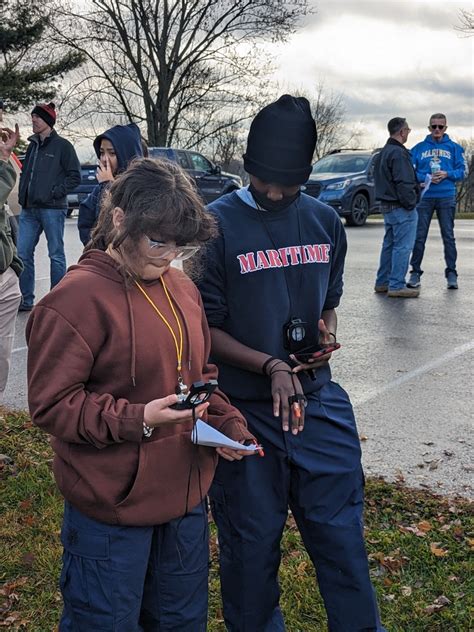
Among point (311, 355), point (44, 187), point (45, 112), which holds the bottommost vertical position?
point (311, 355)

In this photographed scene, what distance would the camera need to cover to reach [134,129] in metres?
4.59

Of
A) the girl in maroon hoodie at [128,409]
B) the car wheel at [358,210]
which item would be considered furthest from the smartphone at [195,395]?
the car wheel at [358,210]

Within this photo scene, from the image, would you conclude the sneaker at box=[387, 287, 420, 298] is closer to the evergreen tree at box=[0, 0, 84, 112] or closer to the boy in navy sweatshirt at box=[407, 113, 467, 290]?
the boy in navy sweatshirt at box=[407, 113, 467, 290]

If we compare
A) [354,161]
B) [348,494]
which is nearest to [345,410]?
[348,494]

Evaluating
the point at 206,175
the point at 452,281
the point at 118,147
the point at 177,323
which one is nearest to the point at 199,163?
the point at 206,175

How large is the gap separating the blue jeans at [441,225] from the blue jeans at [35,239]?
4453mm

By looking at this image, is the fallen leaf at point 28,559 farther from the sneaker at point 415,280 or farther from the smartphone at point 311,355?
the sneaker at point 415,280

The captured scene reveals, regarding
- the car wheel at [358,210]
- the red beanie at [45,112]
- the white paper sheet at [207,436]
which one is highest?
the red beanie at [45,112]

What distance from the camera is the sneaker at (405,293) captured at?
908cm

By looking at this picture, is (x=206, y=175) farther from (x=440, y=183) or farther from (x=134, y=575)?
(x=134, y=575)

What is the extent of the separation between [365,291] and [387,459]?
5.27 metres

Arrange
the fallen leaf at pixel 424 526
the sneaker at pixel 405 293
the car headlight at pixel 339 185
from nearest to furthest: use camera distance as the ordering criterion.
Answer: the fallen leaf at pixel 424 526 < the sneaker at pixel 405 293 < the car headlight at pixel 339 185

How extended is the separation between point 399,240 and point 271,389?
685 cm

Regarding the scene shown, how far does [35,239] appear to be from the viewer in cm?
870
